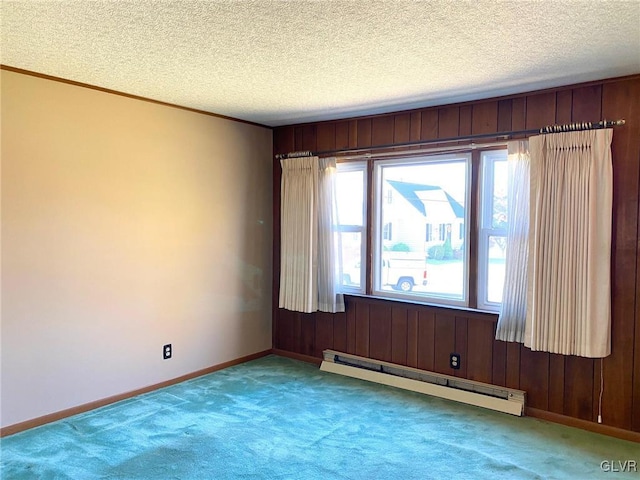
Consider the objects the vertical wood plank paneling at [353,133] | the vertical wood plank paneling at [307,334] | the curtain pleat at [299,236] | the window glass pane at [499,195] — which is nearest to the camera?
the window glass pane at [499,195]

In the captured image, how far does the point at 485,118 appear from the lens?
3576mm

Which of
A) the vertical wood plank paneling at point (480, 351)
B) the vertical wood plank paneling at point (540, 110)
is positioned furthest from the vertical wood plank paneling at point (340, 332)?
the vertical wood plank paneling at point (540, 110)

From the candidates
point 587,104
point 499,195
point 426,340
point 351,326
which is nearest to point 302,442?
point 426,340

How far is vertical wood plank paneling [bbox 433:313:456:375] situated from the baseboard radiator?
0.07 meters

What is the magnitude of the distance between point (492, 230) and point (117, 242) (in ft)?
9.28

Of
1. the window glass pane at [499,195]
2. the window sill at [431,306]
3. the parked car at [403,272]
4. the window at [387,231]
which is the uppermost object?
the window glass pane at [499,195]

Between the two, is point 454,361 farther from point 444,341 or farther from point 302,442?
point 302,442

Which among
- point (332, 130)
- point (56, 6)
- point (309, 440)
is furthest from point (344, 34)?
point (309, 440)

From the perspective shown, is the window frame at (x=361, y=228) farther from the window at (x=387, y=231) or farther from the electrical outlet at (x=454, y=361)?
the electrical outlet at (x=454, y=361)

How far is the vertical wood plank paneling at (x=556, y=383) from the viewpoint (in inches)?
130

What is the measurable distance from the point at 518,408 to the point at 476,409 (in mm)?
288

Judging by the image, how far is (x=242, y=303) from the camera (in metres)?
4.62

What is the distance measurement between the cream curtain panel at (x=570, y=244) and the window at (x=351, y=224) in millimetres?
1503

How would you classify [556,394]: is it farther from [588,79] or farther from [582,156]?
[588,79]
